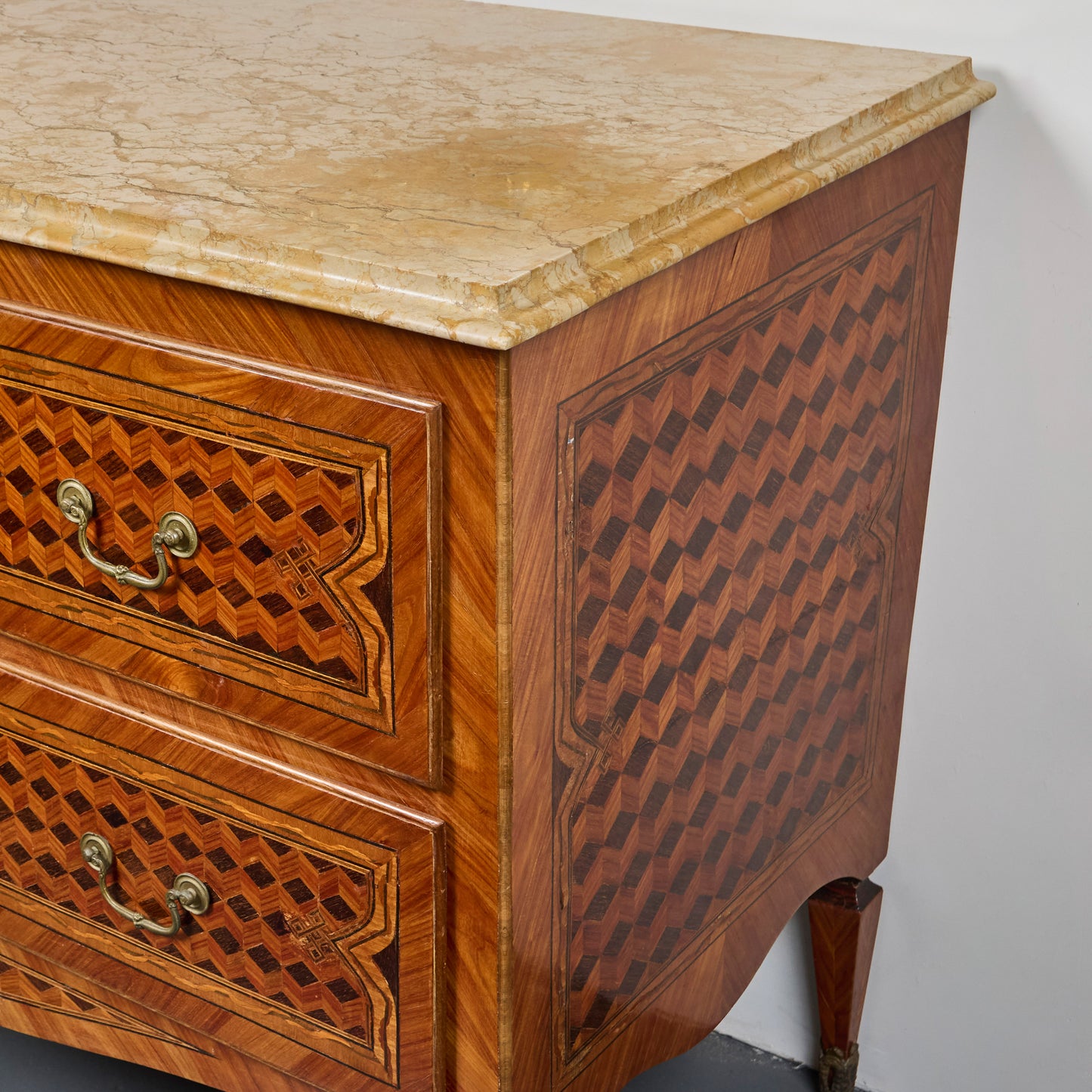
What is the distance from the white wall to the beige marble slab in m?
0.06

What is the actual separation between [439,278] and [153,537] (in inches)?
10.8

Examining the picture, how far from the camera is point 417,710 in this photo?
31.0 inches

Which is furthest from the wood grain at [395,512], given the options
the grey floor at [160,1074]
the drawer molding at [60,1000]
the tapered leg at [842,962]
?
the grey floor at [160,1074]

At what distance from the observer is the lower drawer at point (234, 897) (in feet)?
2.82

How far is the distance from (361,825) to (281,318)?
1.00 feet

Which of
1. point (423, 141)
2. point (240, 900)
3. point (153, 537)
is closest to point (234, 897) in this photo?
point (240, 900)

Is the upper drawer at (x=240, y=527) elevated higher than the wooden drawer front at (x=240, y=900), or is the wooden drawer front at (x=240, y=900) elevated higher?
the upper drawer at (x=240, y=527)

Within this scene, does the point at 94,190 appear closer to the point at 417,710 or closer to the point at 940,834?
the point at 417,710

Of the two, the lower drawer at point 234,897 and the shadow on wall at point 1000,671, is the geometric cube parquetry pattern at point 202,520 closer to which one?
the lower drawer at point 234,897

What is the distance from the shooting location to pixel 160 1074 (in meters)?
1.54

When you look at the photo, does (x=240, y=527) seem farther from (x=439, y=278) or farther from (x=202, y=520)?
(x=439, y=278)

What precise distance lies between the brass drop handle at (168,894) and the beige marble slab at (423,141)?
0.41 m

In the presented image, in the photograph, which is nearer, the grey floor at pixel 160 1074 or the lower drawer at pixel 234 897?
the lower drawer at pixel 234 897

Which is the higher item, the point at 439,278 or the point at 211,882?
the point at 439,278
